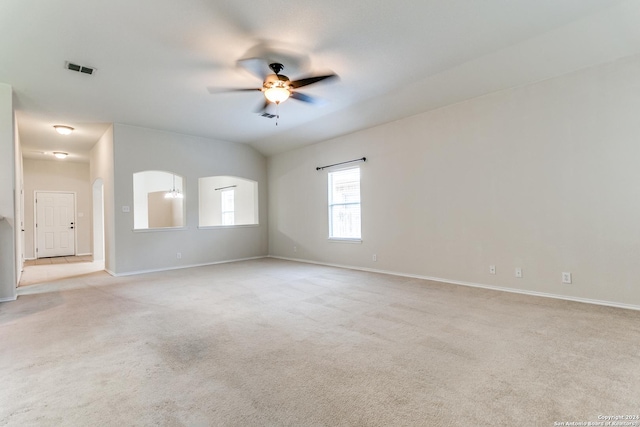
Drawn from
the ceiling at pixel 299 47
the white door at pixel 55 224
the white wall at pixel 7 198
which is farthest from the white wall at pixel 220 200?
the white wall at pixel 7 198

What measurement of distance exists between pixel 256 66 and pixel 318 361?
10.1 feet

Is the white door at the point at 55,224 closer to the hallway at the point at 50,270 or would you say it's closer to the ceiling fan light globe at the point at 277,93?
the hallway at the point at 50,270

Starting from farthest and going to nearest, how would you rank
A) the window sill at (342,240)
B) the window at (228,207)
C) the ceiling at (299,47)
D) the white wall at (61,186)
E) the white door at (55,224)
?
the window at (228,207), the white door at (55,224), the white wall at (61,186), the window sill at (342,240), the ceiling at (299,47)

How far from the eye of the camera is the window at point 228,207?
9.90m

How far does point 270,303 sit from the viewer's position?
12.5 feet

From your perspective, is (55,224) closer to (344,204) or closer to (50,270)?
(50,270)

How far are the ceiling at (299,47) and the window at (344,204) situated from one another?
1.64 metres

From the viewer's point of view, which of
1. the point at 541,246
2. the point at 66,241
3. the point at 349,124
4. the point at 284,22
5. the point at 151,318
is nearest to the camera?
the point at 284,22

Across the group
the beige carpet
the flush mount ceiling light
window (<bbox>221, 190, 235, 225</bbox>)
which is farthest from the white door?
the beige carpet

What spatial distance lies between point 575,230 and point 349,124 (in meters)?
3.85

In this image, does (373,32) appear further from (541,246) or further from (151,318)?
(151,318)

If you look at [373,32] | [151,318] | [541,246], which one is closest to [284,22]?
[373,32]

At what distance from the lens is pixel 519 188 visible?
4102mm

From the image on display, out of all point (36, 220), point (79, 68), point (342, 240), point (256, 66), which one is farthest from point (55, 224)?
point (256, 66)
